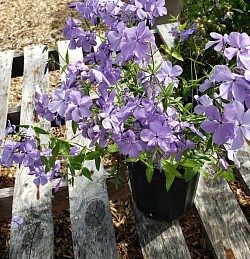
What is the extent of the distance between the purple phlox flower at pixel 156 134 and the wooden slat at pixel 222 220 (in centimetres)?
59

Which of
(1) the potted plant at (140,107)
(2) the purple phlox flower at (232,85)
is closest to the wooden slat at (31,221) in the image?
(1) the potted plant at (140,107)

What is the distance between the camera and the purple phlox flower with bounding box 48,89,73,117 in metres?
1.06

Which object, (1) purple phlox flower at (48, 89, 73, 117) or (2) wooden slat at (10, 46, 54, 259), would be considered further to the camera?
(2) wooden slat at (10, 46, 54, 259)

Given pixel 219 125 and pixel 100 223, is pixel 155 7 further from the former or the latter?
pixel 100 223

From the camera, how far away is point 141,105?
3.66 feet

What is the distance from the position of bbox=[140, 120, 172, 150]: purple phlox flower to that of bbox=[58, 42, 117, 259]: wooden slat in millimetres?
560

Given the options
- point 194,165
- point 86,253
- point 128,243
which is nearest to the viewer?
point 194,165

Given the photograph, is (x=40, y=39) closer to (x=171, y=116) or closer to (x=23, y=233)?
(x=23, y=233)

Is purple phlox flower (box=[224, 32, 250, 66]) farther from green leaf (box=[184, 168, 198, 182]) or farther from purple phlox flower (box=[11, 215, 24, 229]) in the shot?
purple phlox flower (box=[11, 215, 24, 229])

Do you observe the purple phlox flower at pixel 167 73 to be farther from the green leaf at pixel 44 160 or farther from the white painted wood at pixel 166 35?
the white painted wood at pixel 166 35

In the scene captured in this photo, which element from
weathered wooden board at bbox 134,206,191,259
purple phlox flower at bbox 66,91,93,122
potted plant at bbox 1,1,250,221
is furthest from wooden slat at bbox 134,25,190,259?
purple phlox flower at bbox 66,91,93,122

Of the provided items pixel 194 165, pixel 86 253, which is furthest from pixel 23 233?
pixel 194 165

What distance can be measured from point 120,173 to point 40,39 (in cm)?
223

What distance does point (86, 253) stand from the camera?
149 centimetres
